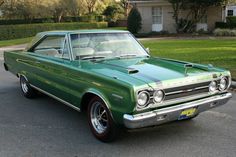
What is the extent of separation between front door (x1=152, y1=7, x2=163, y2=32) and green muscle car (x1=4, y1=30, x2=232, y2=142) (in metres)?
23.5

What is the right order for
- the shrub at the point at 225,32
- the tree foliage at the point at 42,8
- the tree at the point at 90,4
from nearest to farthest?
the shrub at the point at 225,32 → the tree foliage at the point at 42,8 → the tree at the point at 90,4

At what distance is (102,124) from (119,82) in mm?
948

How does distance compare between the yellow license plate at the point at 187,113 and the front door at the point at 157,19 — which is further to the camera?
the front door at the point at 157,19

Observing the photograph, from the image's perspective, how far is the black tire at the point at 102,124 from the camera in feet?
15.5

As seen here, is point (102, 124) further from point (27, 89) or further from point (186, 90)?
point (27, 89)

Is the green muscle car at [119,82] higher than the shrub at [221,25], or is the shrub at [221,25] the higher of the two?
the shrub at [221,25]

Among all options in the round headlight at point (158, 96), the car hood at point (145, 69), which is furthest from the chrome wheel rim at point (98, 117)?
the round headlight at point (158, 96)

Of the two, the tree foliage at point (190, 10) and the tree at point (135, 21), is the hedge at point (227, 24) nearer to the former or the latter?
the tree foliage at point (190, 10)

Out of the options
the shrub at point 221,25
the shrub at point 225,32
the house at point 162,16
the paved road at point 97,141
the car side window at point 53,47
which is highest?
the house at point 162,16

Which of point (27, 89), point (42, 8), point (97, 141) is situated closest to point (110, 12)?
point (42, 8)

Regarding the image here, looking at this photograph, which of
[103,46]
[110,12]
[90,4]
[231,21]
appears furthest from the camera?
[110,12]

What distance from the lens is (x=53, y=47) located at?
6.73 m

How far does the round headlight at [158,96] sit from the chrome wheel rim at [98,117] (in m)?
0.84

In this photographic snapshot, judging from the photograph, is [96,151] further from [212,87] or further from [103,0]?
[103,0]
